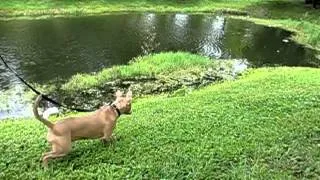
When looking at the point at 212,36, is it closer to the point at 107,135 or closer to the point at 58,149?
the point at 107,135

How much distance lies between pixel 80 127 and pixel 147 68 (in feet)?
47.5

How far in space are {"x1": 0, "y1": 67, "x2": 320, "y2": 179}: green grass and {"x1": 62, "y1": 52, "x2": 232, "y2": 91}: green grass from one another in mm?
8415

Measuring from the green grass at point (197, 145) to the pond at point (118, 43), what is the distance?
8697mm

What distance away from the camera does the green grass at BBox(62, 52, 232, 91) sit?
1961cm

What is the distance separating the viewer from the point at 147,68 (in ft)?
72.3

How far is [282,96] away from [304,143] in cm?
320

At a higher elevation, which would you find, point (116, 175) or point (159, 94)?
point (116, 175)

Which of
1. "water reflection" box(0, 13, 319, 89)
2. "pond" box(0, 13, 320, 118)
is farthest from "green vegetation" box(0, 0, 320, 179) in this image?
"water reflection" box(0, 13, 319, 89)

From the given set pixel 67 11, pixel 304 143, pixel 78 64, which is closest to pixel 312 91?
pixel 304 143

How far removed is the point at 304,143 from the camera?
8.74 meters

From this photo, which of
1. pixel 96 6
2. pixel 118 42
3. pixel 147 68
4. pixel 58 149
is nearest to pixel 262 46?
pixel 118 42

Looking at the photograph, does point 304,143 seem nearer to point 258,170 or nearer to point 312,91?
point 258,170

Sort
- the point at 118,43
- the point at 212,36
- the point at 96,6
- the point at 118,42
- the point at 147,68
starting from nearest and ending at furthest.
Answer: the point at 147,68 → the point at 118,43 → the point at 118,42 → the point at 212,36 → the point at 96,6

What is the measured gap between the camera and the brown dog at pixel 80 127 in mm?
7441
